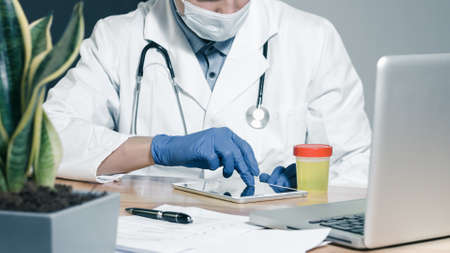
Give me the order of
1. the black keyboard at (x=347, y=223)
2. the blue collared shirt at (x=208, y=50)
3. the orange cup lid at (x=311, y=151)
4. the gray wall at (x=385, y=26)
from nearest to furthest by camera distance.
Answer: the black keyboard at (x=347, y=223), the orange cup lid at (x=311, y=151), the blue collared shirt at (x=208, y=50), the gray wall at (x=385, y=26)

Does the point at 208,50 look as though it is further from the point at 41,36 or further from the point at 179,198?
the point at 41,36

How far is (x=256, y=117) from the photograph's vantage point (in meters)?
1.78

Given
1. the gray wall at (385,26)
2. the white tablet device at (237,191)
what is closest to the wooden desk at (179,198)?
the white tablet device at (237,191)

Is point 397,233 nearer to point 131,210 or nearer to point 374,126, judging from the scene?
point 374,126

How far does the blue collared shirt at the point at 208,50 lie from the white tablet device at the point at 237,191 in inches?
21.6

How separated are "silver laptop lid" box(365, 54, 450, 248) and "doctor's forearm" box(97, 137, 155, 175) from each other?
809 mm

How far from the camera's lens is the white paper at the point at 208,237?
800mm

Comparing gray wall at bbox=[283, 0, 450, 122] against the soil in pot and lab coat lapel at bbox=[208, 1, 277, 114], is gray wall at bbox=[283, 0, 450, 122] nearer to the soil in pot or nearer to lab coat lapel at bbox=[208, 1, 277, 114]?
lab coat lapel at bbox=[208, 1, 277, 114]

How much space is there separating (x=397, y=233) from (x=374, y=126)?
164 mm

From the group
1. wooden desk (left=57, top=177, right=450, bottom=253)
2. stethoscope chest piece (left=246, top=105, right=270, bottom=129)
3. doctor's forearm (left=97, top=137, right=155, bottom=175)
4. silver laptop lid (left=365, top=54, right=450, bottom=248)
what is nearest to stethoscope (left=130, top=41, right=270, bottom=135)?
stethoscope chest piece (left=246, top=105, right=270, bottom=129)

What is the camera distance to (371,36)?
9.16 ft

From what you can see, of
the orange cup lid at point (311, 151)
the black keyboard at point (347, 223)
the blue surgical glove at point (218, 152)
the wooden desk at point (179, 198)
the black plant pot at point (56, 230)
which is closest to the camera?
the black plant pot at point (56, 230)

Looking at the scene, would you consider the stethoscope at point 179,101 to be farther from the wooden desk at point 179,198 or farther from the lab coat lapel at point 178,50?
the wooden desk at point 179,198

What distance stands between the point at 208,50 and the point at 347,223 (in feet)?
3.41
